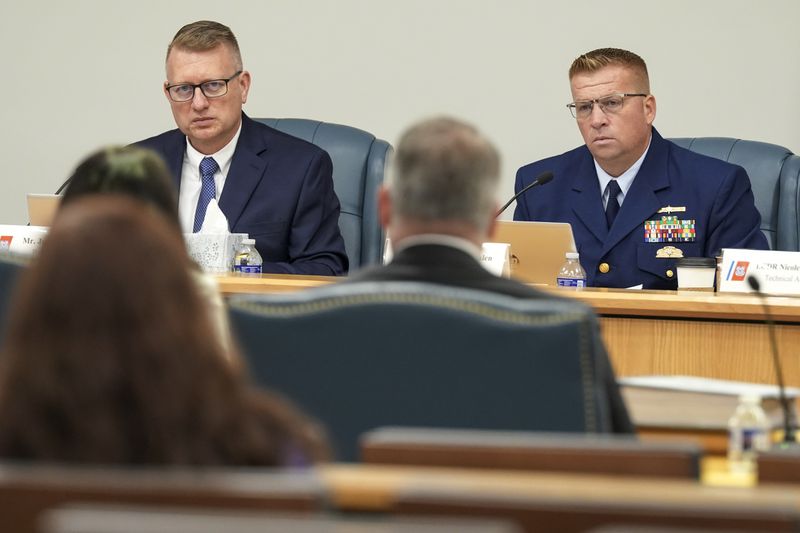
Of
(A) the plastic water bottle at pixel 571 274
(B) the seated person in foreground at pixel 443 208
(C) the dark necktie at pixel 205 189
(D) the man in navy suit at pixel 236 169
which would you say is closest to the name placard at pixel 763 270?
(A) the plastic water bottle at pixel 571 274

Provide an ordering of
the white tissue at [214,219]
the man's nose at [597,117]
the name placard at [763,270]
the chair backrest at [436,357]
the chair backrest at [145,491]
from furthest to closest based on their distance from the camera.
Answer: the man's nose at [597,117] < the white tissue at [214,219] < the name placard at [763,270] < the chair backrest at [436,357] < the chair backrest at [145,491]

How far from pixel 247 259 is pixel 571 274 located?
1081 millimetres

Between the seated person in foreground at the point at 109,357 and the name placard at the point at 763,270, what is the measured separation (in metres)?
3.05

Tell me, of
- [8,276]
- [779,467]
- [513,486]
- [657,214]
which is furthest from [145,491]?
[657,214]

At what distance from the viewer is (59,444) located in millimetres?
1201

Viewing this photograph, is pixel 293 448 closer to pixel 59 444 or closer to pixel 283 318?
pixel 59 444

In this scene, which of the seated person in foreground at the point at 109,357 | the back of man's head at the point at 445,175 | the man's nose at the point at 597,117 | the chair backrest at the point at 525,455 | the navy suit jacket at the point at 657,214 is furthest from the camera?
the man's nose at the point at 597,117

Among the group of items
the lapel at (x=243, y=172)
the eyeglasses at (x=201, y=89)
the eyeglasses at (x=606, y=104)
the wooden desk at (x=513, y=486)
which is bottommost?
the wooden desk at (x=513, y=486)

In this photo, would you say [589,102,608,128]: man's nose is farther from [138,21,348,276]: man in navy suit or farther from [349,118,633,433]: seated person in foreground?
[349,118,633,433]: seated person in foreground

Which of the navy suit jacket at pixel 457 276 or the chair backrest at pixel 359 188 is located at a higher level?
the chair backrest at pixel 359 188

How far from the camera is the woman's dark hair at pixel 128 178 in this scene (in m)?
2.32

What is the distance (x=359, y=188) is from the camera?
5215 mm

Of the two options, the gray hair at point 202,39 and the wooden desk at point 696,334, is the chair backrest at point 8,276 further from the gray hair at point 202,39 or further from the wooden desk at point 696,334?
the gray hair at point 202,39

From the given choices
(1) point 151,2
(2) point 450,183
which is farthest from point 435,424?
(1) point 151,2
